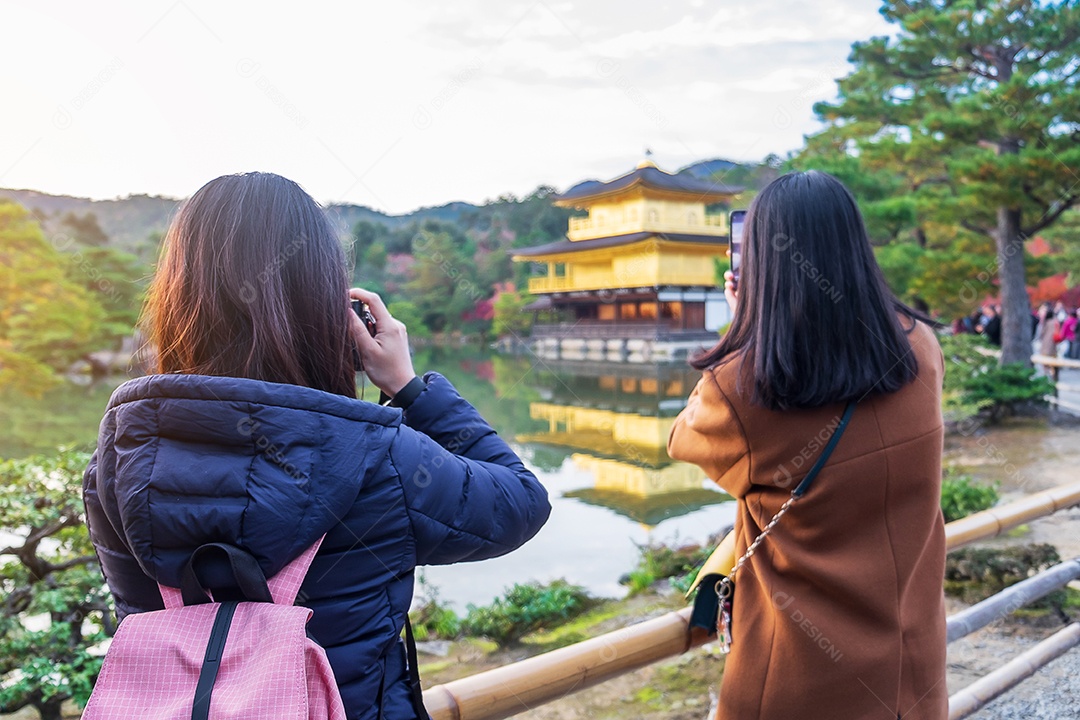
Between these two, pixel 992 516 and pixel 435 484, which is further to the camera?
pixel 992 516

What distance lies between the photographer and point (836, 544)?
0.80 m

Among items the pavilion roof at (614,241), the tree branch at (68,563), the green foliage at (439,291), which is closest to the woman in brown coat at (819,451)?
the tree branch at (68,563)

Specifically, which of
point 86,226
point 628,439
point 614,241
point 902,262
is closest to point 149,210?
point 86,226

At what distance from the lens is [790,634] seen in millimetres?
817

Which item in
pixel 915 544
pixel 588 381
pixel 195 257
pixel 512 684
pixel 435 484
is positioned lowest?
pixel 588 381

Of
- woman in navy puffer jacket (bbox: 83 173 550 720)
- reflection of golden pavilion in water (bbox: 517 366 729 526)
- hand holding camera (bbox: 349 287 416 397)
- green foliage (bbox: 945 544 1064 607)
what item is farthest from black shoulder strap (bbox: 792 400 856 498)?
reflection of golden pavilion in water (bbox: 517 366 729 526)

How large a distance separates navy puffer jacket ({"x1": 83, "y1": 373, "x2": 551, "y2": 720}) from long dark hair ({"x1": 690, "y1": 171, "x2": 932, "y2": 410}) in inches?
12.2

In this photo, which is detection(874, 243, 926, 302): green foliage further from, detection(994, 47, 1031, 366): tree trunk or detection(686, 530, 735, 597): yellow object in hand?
detection(686, 530, 735, 597): yellow object in hand

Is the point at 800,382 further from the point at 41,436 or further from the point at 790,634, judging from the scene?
the point at 41,436

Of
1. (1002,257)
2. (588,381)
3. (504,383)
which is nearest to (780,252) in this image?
(1002,257)

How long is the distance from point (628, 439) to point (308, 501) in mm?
7332

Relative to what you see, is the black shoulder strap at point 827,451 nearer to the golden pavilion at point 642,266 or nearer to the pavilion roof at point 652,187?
the golden pavilion at point 642,266

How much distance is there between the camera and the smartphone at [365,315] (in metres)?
0.68

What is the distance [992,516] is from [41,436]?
730 cm
